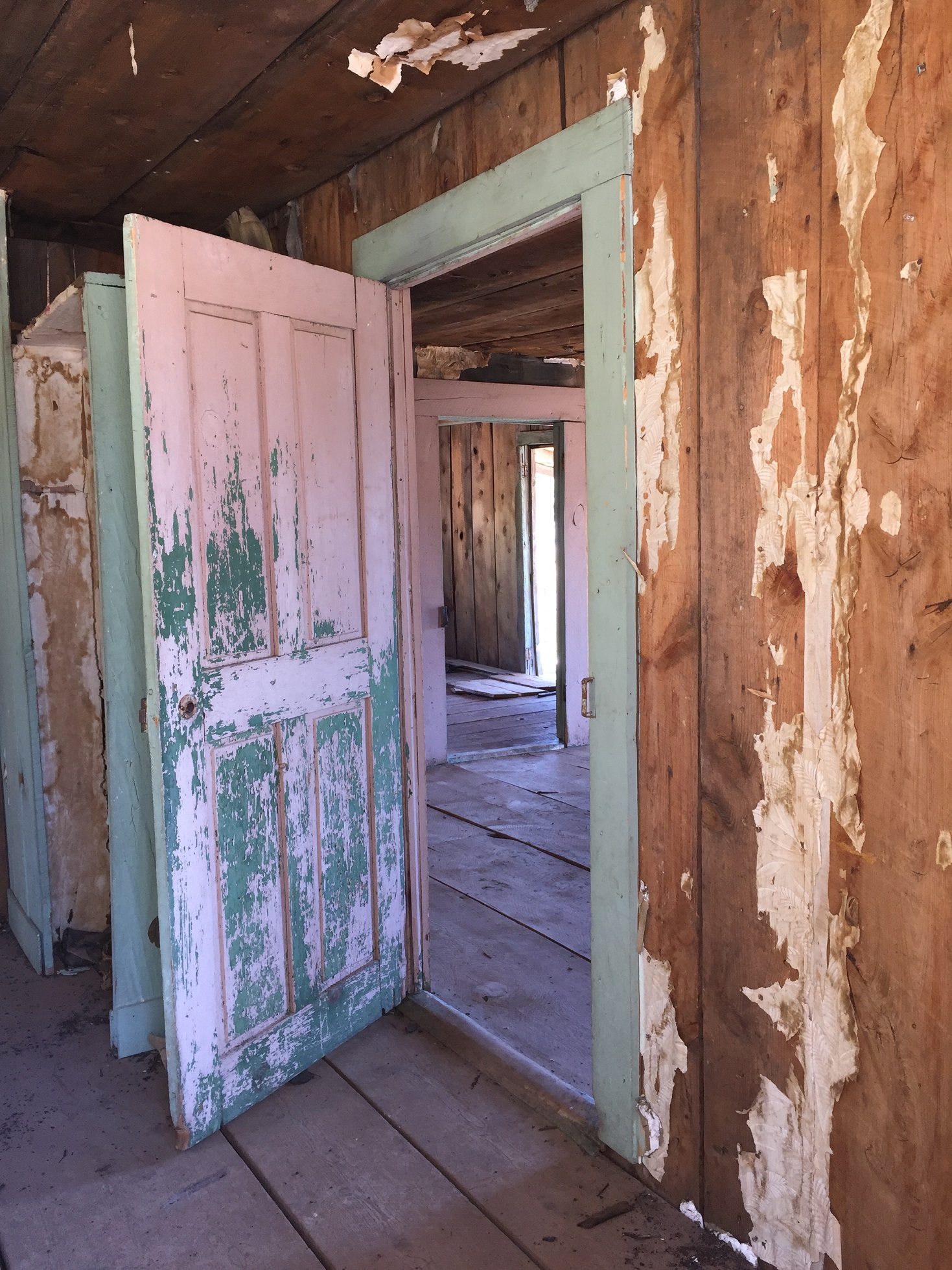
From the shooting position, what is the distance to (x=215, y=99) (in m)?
2.21

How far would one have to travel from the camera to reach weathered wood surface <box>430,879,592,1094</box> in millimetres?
2504

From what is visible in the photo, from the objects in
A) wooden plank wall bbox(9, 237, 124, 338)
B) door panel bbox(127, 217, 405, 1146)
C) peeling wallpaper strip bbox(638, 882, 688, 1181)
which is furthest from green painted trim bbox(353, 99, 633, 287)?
peeling wallpaper strip bbox(638, 882, 688, 1181)

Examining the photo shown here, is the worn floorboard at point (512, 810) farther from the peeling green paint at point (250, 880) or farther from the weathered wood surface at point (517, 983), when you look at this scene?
the peeling green paint at point (250, 880)

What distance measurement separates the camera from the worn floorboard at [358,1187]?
1789 millimetres

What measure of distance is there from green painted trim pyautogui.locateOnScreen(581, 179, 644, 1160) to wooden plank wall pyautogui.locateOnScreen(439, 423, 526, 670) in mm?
6374

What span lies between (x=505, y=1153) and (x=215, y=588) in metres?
1.43

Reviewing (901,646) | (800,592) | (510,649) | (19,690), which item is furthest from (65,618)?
(510,649)

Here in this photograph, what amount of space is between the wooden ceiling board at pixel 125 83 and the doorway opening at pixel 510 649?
97cm

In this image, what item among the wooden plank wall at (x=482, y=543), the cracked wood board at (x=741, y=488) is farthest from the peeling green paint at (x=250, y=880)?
the wooden plank wall at (x=482, y=543)

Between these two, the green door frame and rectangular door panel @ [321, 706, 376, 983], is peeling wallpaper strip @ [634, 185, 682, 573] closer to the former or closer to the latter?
the green door frame

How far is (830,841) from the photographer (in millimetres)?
1566

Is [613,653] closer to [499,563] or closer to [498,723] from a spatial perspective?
[498,723]

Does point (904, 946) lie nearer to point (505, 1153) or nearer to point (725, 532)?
point (725, 532)

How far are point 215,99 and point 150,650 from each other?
1.33 metres
